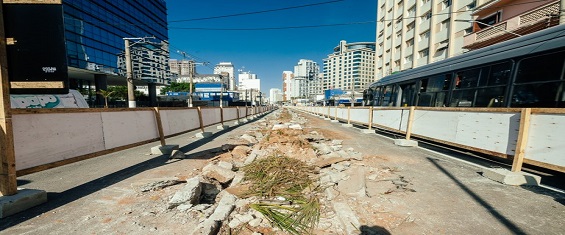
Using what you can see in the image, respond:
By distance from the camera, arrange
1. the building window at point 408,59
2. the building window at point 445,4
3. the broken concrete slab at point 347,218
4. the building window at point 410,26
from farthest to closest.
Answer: the building window at point 408,59 → the building window at point 410,26 → the building window at point 445,4 → the broken concrete slab at point 347,218

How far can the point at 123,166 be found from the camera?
4.93 meters

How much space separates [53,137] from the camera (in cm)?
342

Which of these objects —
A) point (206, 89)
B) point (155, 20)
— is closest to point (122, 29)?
point (155, 20)

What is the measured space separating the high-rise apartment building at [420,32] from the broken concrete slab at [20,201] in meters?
24.1

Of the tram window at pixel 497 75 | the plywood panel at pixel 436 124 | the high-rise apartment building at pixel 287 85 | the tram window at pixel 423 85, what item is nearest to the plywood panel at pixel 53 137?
the plywood panel at pixel 436 124

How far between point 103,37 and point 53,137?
134 ft

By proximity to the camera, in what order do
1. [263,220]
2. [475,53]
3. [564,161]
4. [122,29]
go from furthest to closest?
[122,29] → [475,53] → [564,161] → [263,220]

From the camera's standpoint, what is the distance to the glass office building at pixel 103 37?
27.1 metres

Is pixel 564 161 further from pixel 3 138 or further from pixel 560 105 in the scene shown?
pixel 3 138

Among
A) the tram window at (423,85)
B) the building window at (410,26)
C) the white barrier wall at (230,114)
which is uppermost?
the building window at (410,26)

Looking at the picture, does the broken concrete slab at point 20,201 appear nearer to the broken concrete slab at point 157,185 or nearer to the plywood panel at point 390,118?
the broken concrete slab at point 157,185

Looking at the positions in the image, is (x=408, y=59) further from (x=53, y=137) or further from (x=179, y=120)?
(x=53, y=137)

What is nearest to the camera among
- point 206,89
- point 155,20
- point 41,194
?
point 41,194

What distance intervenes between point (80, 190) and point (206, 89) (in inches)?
2861
